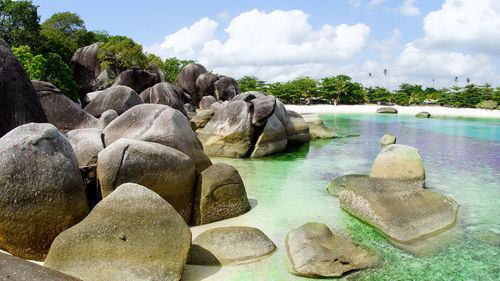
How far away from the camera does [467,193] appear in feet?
26.5

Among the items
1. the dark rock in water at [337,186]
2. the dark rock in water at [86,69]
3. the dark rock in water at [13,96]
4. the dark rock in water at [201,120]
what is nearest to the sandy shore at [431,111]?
the dark rock in water at [86,69]

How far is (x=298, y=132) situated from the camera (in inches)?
614

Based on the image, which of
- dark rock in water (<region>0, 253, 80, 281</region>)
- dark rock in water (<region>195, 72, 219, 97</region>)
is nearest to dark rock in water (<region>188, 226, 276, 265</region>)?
dark rock in water (<region>0, 253, 80, 281</region>)

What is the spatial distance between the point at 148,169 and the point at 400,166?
5432mm

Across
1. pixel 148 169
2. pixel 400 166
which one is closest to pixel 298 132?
pixel 400 166

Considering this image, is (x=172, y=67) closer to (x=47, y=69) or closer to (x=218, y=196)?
(x=47, y=69)

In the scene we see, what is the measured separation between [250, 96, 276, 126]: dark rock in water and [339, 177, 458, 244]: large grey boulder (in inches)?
229

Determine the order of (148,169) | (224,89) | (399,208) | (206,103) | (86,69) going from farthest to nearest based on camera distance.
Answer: (224,89) → (86,69) → (206,103) → (399,208) → (148,169)

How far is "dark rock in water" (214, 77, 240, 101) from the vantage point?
101ft

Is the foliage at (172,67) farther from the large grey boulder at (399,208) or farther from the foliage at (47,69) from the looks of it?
the large grey boulder at (399,208)

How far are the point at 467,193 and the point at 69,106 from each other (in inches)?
378

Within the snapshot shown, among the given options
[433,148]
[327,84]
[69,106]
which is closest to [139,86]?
[69,106]

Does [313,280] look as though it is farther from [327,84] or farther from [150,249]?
[327,84]

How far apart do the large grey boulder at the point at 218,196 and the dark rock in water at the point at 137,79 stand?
2024cm
